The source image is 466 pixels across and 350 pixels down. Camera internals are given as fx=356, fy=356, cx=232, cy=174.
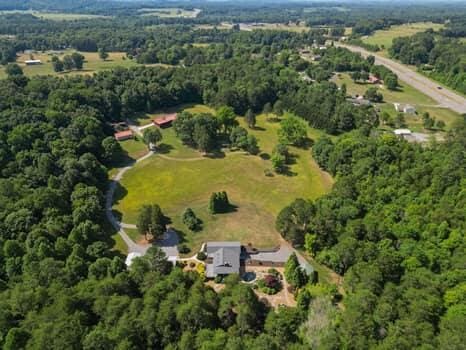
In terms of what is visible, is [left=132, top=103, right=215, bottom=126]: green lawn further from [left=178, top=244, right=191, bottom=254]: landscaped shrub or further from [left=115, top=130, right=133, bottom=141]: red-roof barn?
[left=178, top=244, right=191, bottom=254]: landscaped shrub

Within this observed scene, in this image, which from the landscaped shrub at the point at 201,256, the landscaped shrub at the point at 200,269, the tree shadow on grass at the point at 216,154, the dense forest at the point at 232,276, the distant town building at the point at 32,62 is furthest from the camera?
the distant town building at the point at 32,62

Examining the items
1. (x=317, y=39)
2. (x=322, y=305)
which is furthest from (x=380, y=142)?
(x=317, y=39)

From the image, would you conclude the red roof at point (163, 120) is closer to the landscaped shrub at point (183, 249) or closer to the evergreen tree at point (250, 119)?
the evergreen tree at point (250, 119)

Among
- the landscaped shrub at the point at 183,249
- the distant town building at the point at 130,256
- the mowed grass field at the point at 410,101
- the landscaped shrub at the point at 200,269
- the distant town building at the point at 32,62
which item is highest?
the mowed grass field at the point at 410,101

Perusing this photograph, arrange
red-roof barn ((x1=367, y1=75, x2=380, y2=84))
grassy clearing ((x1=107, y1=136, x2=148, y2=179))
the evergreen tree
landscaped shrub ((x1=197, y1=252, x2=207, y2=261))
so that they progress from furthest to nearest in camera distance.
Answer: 1. red-roof barn ((x1=367, y1=75, x2=380, y2=84))
2. the evergreen tree
3. grassy clearing ((x1=107, y1=136, x2=148, y2=179))
4. landscaped shrub ((x1=197, y1=252, x2=207, y2=261))

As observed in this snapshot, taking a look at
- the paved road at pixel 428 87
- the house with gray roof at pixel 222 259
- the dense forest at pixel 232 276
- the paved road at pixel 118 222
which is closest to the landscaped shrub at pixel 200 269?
the house with gray roof at pixel 222 259

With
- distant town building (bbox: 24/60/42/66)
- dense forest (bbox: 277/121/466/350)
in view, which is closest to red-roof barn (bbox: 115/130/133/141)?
dense forest (bbox: 277/121/466/350)
